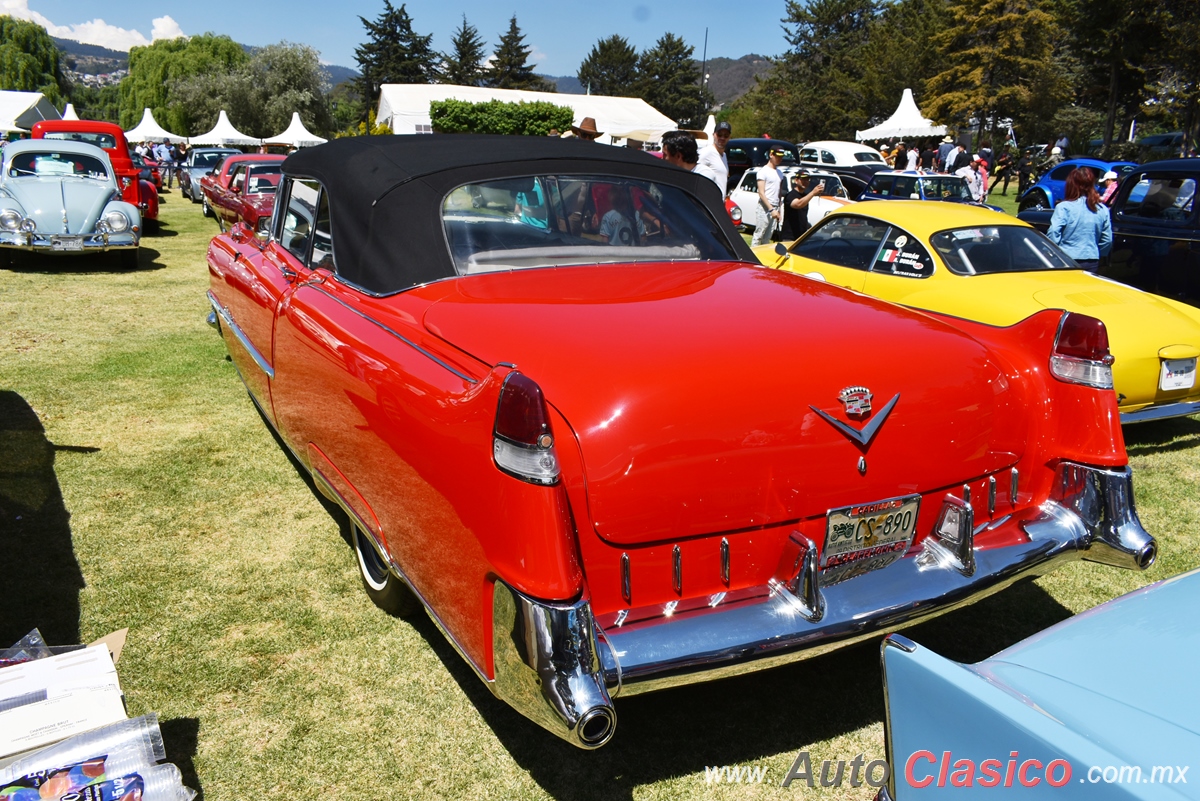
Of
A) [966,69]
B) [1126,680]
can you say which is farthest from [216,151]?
[966,69]

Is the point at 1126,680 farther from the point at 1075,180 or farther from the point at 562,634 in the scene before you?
the point at 1075,180

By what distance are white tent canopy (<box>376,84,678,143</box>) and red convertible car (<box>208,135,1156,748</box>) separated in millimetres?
39765

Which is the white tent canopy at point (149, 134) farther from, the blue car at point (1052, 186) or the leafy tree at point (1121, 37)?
the leafy tree at point (1121, 37)

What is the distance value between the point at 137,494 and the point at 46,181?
9.01 m

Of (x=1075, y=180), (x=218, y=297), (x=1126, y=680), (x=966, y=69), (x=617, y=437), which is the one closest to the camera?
(x=1126, y=680)

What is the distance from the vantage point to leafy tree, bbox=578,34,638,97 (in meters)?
95.8

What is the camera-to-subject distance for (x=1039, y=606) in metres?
3.38

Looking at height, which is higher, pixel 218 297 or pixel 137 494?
pixel 218 297

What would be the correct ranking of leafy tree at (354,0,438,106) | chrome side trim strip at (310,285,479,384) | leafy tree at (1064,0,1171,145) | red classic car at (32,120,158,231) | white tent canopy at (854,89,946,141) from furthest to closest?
leafy tree at (354,0,438,106), white tent canopy at (854,89,946,141), leafy tree at (1064,0,1171,145), red classic car at (32,120,158,231), chrome side trim strip at (310,285,479,384)

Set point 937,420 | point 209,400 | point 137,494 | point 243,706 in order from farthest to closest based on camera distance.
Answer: point 209,400, point 137,494, point 243,706, point 937,420

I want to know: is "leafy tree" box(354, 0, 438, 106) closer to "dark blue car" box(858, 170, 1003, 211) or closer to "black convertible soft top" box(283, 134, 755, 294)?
"dark blue car" box(858, 170, 1003, 211)

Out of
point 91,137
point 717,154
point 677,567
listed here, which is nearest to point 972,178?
point 717,154

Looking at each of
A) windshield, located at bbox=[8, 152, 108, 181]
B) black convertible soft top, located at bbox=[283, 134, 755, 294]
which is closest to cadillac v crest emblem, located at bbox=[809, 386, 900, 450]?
black convertible soft top, located at bbox=[283, 134, 755, 294]

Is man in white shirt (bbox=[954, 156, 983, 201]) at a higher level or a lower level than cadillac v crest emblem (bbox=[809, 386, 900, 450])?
higher
